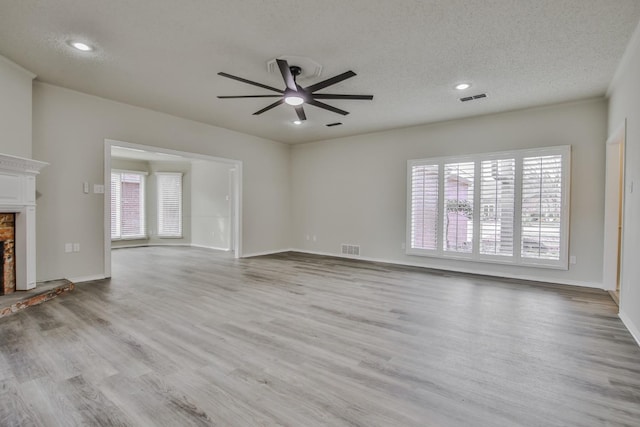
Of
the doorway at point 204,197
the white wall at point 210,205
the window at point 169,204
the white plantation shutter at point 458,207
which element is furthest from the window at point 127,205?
the white plantation shutter at point 458,207

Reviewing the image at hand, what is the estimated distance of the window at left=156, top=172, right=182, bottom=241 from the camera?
9250 millimetres

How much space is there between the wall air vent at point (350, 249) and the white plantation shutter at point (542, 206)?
3142mm

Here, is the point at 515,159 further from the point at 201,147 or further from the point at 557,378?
the point at 201,147

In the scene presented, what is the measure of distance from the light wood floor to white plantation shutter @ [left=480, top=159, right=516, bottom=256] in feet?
3.60

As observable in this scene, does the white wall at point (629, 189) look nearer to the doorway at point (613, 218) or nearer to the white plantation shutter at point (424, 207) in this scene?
the doorway at point (613, 218)

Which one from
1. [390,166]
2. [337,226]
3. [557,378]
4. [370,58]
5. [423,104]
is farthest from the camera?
[337,226]

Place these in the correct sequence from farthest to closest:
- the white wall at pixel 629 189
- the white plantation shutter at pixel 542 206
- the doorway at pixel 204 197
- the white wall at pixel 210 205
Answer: the white wall at pixel 210 205 < the doorway at pixel 204 197 < the white plantation shutter at pixel 542 206 < the white wall at pixel 629 189

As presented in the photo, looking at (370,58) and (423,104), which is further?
(423,104)

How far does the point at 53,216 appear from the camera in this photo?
4.30 m

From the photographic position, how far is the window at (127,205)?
28.4 feet

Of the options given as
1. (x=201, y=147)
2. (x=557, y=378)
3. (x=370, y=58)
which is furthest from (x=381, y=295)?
(x=201, y=147)

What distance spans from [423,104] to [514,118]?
165 cm

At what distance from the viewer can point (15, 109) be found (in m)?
3.70

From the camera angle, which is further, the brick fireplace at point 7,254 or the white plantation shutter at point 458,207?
the white plantation shutter at point 458,207
